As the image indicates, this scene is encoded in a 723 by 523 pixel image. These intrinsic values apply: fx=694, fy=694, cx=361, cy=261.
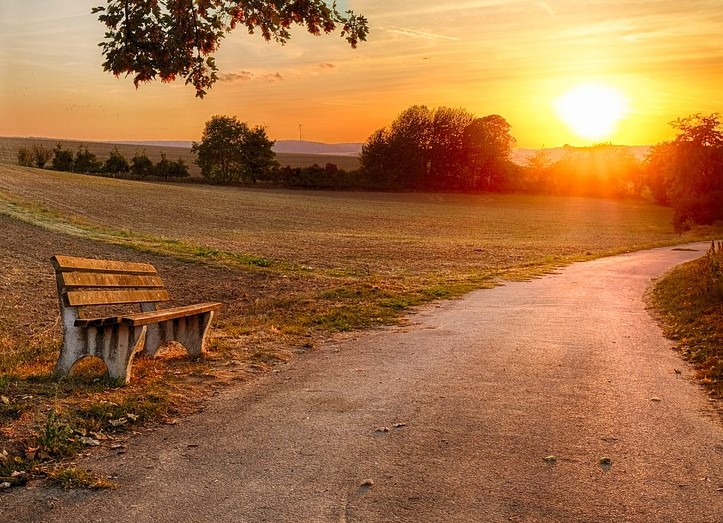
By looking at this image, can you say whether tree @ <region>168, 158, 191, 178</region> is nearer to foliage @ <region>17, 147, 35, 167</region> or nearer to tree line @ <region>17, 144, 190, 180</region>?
tree line @ <region>17, 144, 190, 180</region>

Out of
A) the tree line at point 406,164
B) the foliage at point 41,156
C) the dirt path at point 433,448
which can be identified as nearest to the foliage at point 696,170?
the tree line at point 406,164

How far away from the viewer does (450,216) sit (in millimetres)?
64250

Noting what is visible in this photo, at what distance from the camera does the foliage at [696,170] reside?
53312 mm

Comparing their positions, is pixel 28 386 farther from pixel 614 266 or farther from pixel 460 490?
pixel 614 266

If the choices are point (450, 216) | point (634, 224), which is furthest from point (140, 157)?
point (634, 224)

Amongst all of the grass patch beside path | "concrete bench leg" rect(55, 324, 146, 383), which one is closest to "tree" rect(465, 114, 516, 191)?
the grass patch beside path

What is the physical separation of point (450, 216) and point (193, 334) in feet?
187

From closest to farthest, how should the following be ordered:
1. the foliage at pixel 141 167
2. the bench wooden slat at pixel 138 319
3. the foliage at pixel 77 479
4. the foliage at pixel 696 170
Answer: the foliage at pixel 77 479, the bench wooden slat at pixel 138 319, the foliage at pixel 696 170, the foliage at pixel 141 167

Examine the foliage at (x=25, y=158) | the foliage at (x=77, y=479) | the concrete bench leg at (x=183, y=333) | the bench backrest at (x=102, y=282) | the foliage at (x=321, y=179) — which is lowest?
the foliage at (x=77, y=479)

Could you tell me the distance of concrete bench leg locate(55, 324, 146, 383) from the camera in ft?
22.7

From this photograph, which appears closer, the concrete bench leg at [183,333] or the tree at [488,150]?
the concrete bench leg at [183,333]

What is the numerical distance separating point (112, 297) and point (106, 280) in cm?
25

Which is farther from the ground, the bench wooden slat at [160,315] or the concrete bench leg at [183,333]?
the bench wooden slat at [160,315]

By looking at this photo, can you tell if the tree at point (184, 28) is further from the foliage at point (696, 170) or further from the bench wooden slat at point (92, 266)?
the foliage at point (696, 170)
